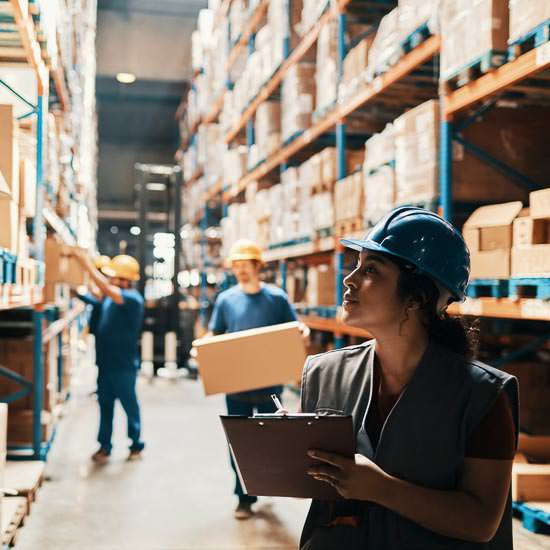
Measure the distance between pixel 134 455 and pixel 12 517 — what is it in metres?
2.23

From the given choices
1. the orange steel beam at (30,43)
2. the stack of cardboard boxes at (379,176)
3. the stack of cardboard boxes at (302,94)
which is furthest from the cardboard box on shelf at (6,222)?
the stack of cardboard boxes at (302,94)

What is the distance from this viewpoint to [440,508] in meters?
1.58

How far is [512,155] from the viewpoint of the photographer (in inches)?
200

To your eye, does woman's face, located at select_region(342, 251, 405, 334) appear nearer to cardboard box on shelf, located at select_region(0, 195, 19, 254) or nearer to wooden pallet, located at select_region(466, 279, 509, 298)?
cardboard box on shelf, located at select_region(0, 195, 19, 254)

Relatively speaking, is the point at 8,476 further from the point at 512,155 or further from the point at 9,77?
the point at 512,155

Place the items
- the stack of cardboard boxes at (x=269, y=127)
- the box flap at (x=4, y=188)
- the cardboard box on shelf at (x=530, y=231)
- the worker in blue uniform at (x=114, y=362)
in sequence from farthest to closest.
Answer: the stack of cardboard boxes at (x=269, y=127) < the worker in blue uniform at (x=114, y=362) < the cardboard box on shelf at (x=530, y=231) < the box flap at (x=4, y=188)

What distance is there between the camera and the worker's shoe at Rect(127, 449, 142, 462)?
6.32 m

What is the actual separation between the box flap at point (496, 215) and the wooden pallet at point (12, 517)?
10.9 ft

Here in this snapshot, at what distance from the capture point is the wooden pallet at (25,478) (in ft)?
15.3

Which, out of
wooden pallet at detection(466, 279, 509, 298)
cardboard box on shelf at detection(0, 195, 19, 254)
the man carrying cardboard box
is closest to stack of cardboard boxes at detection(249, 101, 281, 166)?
the man carrying cardboard box

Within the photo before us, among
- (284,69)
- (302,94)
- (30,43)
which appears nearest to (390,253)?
(30,43)

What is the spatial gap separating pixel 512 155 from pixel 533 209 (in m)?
1.19

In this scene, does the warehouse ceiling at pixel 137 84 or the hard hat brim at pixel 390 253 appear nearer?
the hard hat brim at pixel 390 253

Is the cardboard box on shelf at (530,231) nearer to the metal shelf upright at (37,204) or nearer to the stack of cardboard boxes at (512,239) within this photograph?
the stack of cardboard boxes at (512,239)
